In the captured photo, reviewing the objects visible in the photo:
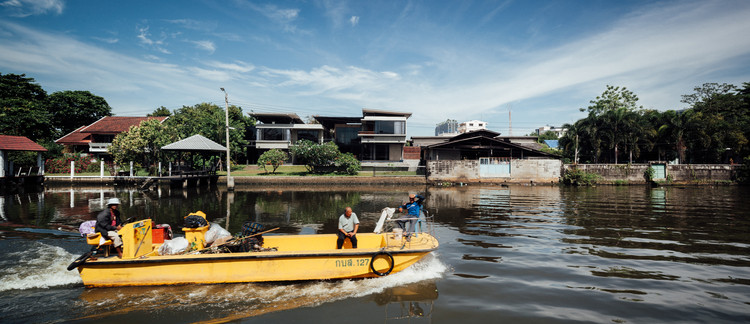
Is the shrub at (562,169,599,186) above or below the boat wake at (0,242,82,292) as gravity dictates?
above

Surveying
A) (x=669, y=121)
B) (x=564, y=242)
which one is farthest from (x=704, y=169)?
(x=564, y=242)

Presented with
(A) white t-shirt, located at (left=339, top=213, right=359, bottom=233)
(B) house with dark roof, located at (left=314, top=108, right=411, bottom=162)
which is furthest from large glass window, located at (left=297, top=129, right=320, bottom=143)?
(A) white t-shirt, located at (left=339, top=213, right=359, bottom=233)

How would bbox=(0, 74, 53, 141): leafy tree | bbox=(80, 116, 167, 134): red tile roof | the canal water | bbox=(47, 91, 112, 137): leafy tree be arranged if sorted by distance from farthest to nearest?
bbox=(47, 91, 112, 137): leafy tree
bbox=(80, 116, 167, 134): red tile roof
bbox=(0, 74, 53, 141): leafy tree
the canal water

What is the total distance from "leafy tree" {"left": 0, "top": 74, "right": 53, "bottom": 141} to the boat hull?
47.4 metres

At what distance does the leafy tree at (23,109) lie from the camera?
3797 centimetres

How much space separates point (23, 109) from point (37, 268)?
158ft

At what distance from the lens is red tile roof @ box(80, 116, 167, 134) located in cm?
4184

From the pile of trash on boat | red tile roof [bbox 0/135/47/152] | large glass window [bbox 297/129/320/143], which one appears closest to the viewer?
the pile of trash on boat

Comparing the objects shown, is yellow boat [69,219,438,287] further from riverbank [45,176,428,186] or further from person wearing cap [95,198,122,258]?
riverbank [45,176,428,186]

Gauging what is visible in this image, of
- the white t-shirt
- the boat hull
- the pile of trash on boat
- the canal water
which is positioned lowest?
the canal water

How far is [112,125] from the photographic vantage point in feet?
143

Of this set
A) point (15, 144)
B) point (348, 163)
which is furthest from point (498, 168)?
point (15, 144)

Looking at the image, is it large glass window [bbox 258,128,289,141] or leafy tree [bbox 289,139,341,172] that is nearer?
leafy tree [bbox 289,139,341,172]

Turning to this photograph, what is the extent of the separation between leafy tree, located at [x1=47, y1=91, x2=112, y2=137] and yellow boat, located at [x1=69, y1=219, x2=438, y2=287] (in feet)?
183
